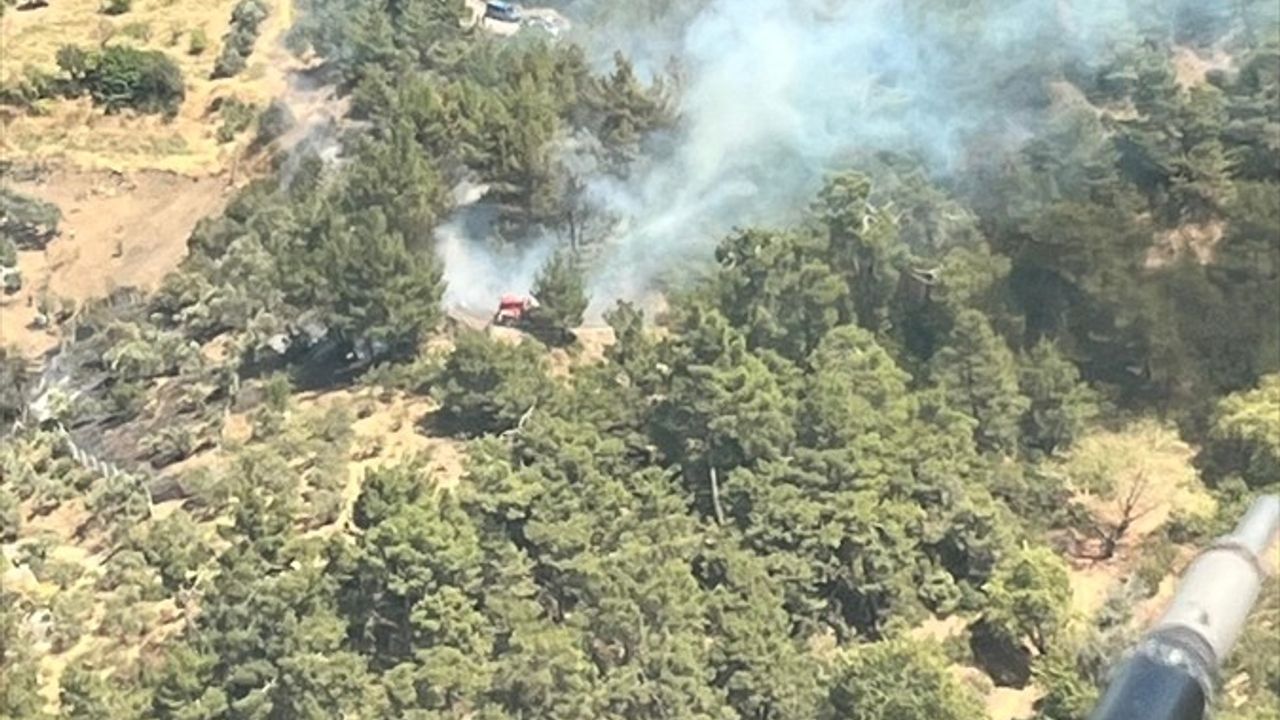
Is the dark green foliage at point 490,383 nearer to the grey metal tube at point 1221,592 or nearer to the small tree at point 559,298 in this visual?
the small tree at point 559,298

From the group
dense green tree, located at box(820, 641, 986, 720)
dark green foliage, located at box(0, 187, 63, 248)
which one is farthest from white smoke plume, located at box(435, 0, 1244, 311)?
dense green tree, located at box(820, 641, 986, 720)

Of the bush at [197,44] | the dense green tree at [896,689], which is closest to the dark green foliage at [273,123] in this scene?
the bush at [197,44]

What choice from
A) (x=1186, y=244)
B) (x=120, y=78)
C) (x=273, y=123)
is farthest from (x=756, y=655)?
(x=120, y=78)

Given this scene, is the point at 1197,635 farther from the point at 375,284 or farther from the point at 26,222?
the point at 26,222

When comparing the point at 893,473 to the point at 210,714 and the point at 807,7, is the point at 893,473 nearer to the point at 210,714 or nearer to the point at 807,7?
the point at 210,714

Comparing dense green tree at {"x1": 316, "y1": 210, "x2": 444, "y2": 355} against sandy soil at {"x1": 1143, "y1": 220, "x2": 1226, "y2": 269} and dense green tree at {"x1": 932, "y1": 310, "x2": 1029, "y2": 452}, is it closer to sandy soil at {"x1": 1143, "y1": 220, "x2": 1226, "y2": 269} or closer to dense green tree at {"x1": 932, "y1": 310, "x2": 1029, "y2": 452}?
dense green tree at {"x1": 932, "y1": 310, "x2": 1029, "y2": 452}
